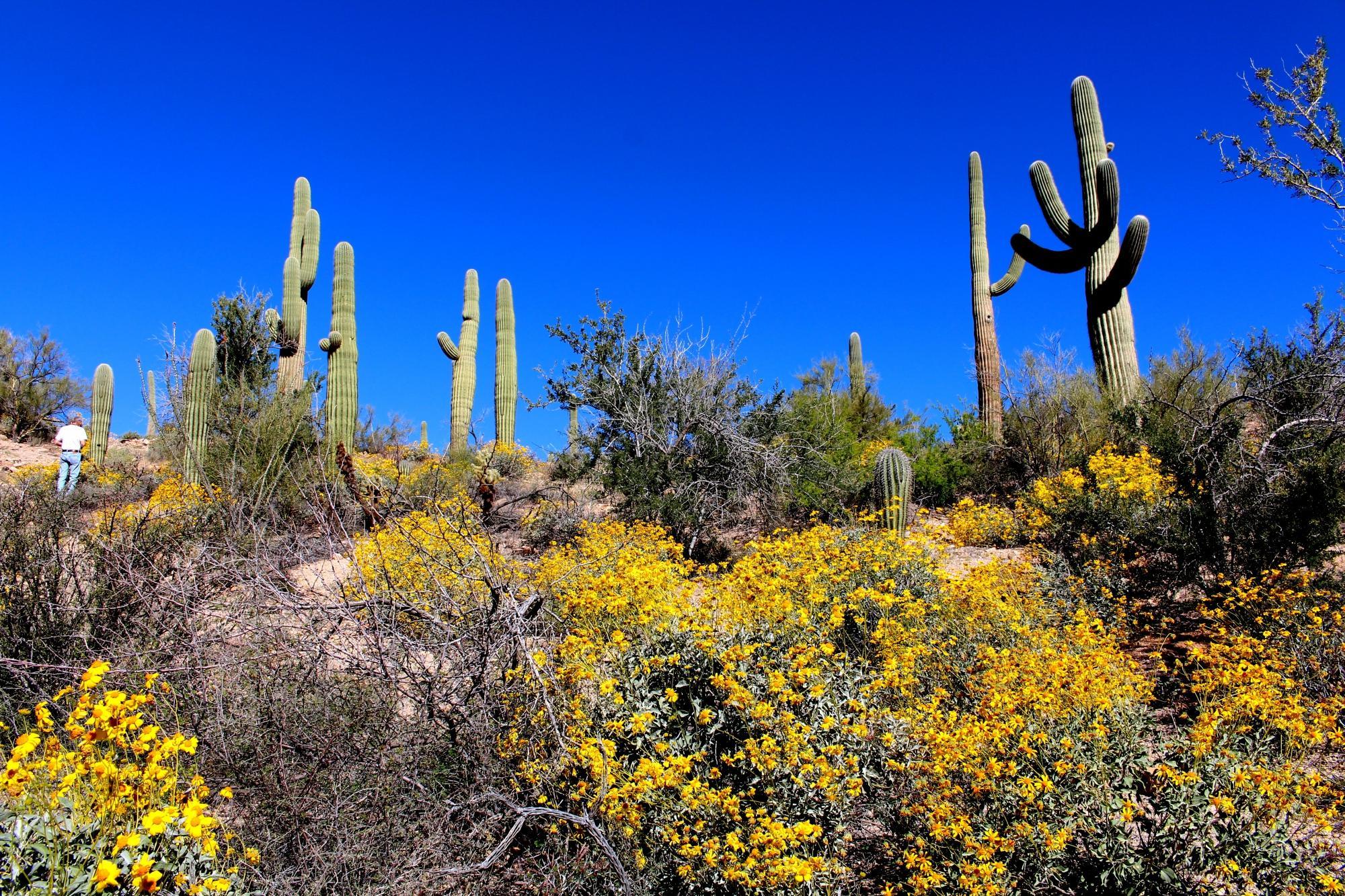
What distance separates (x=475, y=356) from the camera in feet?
49.6

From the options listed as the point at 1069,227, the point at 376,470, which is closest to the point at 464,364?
the point at 376,470

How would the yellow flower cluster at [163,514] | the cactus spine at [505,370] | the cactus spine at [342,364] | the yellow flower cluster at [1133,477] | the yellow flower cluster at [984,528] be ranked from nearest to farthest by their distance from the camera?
1. the yellow flower cluster at [163,514]
2. the yellow flower cluster at [1133,477]
3. the yellow flower cluster at [984,528]
4. the cactus spine at [342,364]
5. the cactus spine at [505,370]

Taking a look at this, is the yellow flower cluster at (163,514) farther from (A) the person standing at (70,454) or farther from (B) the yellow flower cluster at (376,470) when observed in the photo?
(A) the person standing at (70,454)

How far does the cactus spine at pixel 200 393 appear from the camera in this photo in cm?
891

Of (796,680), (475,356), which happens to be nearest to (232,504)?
(796,680)

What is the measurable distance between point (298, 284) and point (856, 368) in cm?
1138

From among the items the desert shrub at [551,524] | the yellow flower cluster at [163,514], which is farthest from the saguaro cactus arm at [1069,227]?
the yellow flower cluster at [163,514]

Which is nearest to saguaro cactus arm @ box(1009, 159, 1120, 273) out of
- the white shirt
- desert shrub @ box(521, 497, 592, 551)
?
desert shrub @ box(521, 497, 592, 551)

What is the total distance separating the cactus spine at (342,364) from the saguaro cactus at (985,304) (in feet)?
33.3

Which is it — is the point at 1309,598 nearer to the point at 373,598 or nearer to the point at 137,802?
the point at 373,598

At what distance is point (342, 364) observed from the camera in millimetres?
12766

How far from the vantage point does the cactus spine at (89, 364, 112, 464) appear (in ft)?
51.8

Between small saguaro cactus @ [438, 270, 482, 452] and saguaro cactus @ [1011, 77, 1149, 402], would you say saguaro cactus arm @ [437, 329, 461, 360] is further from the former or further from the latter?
saguaro cactus @ [1011, 77, 1149, 402]

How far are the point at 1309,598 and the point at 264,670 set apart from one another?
6343mm
